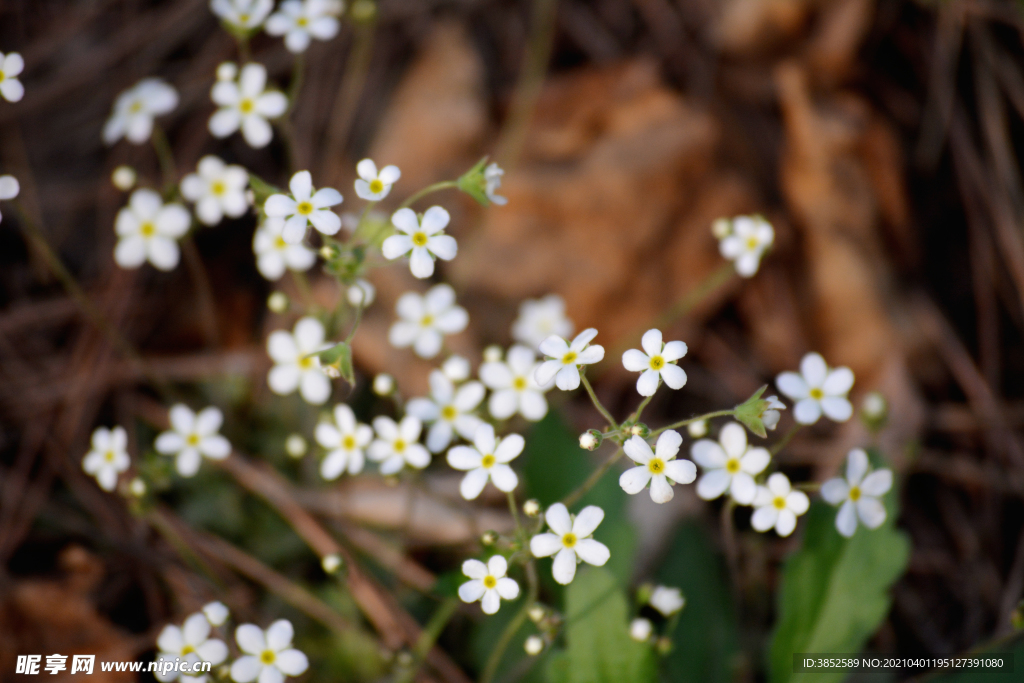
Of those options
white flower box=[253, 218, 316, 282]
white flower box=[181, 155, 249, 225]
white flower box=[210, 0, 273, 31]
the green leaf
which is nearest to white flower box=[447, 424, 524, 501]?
white flower box=[253, 218, 316, 282]

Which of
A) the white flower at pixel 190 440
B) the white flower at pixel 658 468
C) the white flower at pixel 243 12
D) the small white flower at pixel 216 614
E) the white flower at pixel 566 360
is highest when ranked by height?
the white flower at pixel 243 12

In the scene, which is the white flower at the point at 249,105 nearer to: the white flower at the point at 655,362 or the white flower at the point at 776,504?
the white flower at the point at 655,362

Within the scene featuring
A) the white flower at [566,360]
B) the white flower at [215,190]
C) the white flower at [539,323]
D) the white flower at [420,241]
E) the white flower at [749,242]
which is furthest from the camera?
the white flower at [539,323]

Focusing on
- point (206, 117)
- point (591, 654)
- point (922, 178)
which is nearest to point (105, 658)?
point (591, 654)

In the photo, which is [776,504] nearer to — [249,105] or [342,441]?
[342,441]

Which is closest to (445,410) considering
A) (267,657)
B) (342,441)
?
(342,441)

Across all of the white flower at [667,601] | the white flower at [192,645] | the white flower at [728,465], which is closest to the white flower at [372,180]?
the white flower at [728,465]

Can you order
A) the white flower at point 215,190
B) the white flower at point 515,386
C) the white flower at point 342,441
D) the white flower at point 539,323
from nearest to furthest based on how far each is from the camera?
1. the white flower at point 342,441
2. the white flower at point 515,386
3. the white flower at point 215,190
4. the white flower at point 539,323
